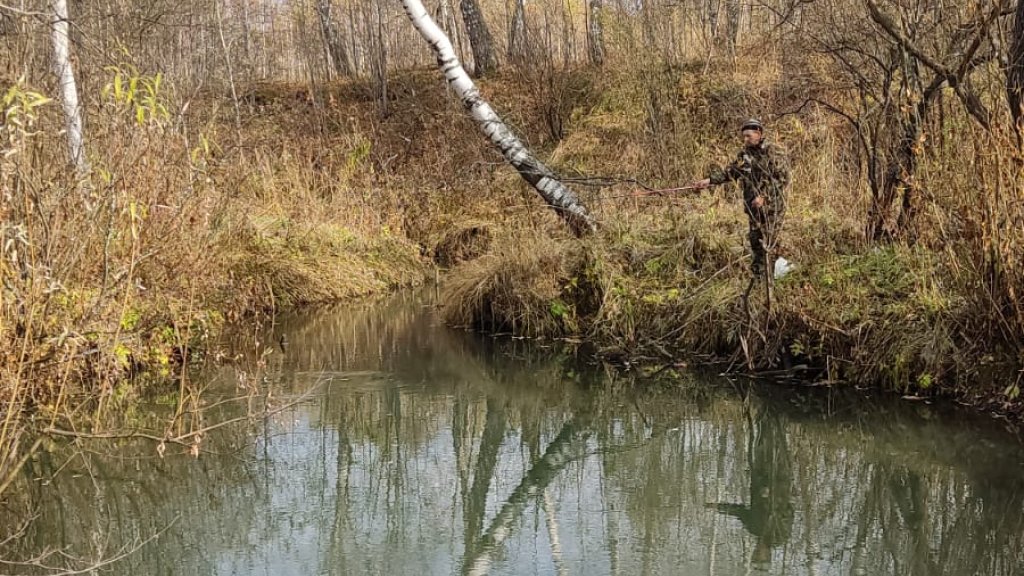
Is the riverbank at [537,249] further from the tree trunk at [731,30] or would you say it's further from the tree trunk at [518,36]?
the tree trunk at [518,36]

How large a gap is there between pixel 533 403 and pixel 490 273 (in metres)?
2.47

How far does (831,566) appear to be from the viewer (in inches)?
182

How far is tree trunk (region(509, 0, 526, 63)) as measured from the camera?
54.9 feet

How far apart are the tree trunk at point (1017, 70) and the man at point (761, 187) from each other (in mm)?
1705

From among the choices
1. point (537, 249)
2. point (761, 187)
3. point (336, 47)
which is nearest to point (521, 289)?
point (537, 249)

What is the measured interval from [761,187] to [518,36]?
35.3 ft

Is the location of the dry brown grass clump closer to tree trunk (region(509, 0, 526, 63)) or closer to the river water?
the river water

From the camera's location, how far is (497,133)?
10242 millimetres

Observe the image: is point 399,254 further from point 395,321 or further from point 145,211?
point 145,211

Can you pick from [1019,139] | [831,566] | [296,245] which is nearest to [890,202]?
[1019,139]

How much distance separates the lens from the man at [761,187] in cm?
760

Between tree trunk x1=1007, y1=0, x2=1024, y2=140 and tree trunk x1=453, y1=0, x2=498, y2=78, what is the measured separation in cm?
1408

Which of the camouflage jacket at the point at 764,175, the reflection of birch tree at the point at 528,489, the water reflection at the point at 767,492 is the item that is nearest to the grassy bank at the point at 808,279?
the camouflage jacket at the point at 764,175

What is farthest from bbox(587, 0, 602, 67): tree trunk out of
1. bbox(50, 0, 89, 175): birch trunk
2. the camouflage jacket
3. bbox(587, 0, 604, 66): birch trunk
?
bbox(50, 0, 89, 175): birch trunk
